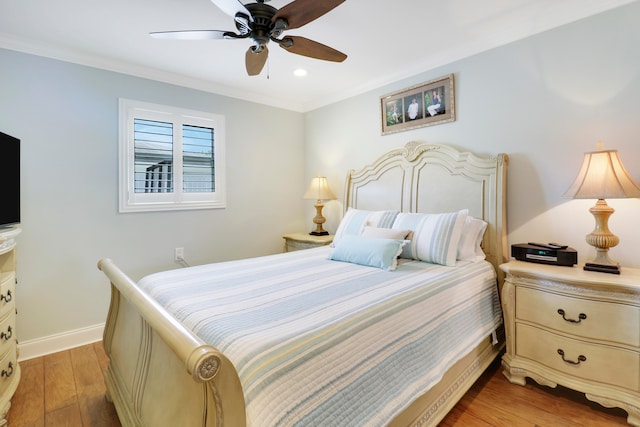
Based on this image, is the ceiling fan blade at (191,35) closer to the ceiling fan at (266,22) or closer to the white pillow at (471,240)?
the ceiling fan at (266,22)

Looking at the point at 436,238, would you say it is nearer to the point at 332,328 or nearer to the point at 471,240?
the point at 471,240

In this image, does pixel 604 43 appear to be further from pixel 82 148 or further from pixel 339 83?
pixel 82 148

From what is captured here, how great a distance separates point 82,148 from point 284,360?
2694 millimetres

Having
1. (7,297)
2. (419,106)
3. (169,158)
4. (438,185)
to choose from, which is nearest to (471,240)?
(438,185)

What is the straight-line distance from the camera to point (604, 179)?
1.71 metres

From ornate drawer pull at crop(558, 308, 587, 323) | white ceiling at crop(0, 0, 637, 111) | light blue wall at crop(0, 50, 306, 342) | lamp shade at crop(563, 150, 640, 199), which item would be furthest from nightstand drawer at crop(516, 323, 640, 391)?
light blue wall at crop(0, 50, 306, 342)

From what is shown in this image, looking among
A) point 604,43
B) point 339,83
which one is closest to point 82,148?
point 339,83

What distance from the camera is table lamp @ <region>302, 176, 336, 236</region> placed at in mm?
3502

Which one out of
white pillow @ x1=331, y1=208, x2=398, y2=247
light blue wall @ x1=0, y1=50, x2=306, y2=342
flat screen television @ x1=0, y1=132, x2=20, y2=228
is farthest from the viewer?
white pillow @ x1=331, y1=208, x2=398, y2=247

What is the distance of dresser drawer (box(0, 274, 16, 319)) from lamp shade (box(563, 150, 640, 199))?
10.8 feet

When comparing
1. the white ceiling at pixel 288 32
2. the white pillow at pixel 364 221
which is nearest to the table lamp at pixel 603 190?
the white ceiling at pixel 288 32

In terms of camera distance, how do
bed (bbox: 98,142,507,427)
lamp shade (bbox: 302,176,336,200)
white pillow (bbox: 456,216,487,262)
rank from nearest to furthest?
bed (bbox: 98,142,507,427), white pillow (bbox: 456,216,487,262), lamp shade (bbox: 302,176,336,200)

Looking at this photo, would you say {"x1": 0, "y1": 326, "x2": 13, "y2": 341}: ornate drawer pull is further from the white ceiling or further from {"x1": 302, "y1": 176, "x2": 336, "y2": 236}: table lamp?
{"x1": 302, "y1": 176, "x2": 336, "y2": 236}: table lamp

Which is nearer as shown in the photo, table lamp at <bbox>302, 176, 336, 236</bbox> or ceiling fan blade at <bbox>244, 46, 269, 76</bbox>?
ceiling fan blade at <bbox>244, 46, 269, 76</bbox>
